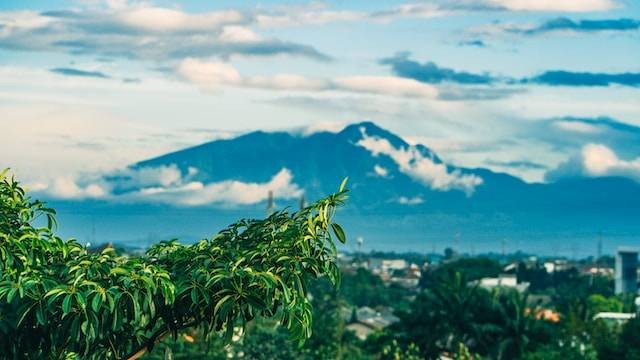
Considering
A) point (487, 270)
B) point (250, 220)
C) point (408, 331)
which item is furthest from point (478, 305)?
point (487, 270)

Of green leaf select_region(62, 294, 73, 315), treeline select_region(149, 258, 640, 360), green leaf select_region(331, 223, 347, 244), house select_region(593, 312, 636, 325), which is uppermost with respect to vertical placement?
green leaf select_region(331, 223, 347, 244)

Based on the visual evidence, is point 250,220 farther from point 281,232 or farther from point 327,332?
point 327,332

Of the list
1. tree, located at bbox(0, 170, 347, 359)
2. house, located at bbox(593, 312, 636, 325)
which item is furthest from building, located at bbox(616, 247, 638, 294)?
tree, located at bbox(0, 170, 347, 359)

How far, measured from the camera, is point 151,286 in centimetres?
902

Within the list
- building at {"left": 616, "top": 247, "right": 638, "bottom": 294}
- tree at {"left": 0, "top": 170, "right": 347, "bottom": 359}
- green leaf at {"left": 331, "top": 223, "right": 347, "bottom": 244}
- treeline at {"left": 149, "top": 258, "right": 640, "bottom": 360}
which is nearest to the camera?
Result: tree at {"left": 0, "top": 170, "right": 347, "bottom": 359}

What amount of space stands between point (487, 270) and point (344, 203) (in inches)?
4997

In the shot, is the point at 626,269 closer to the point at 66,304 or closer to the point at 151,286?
the point at 151,286

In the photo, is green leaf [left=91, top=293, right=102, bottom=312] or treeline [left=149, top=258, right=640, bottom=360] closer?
green leaf [left=91, top=293, right=102, bottom=312]

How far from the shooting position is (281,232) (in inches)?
381

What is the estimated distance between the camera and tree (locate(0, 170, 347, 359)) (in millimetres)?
8961

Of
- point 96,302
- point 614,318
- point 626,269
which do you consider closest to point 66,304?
point 96,302

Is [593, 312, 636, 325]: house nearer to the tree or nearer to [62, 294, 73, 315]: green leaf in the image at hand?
the tree

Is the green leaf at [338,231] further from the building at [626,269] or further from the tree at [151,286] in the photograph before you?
the building at [626,269]

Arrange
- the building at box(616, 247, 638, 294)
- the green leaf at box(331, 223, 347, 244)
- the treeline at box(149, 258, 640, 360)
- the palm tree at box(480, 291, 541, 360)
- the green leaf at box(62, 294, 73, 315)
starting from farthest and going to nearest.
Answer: the building at box(616, 247, 638, 294) < the palm tree at box(480, 291, 541, 360) < the treeline at box(149, 258, 640, 360) < the green leaf at box(331, 223, 347, 244) < the green leaf at box(62, 294, 73, 315)
